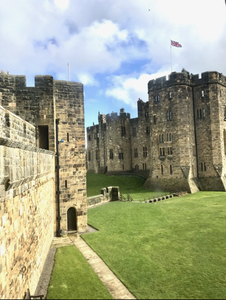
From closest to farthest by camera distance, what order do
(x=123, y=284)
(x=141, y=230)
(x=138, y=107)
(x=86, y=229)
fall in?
(x=123, y=284) → (x=141, y=230) → (x=86, y=229) → (x=138, y=107)

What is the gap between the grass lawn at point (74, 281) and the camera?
705cm

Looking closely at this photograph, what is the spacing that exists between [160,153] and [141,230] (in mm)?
17875

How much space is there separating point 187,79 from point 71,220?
23383 mm

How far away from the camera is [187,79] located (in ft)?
96.0

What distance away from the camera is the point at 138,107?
3966 centimetres

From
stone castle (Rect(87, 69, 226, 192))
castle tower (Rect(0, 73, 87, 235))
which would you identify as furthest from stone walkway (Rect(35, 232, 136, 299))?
stone castle (Rect(87, 69, 226, 192))

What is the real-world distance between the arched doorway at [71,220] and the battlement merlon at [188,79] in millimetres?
21417

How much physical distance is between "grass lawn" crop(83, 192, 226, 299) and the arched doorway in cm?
144

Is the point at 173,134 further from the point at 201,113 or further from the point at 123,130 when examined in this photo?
the point at 123,130

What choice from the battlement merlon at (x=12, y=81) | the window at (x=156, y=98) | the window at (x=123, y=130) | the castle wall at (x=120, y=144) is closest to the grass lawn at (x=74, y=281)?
the battlement merlon at (x=12, y=81)

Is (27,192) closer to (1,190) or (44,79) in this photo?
(1,190)

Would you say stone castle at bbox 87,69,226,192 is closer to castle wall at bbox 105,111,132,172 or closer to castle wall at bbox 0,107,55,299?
castle wall at bbox 105,111,132,172

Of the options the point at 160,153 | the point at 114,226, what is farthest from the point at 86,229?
the point at 160,153

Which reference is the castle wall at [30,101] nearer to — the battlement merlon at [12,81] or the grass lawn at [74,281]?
the battlement merlon at [12,81]
